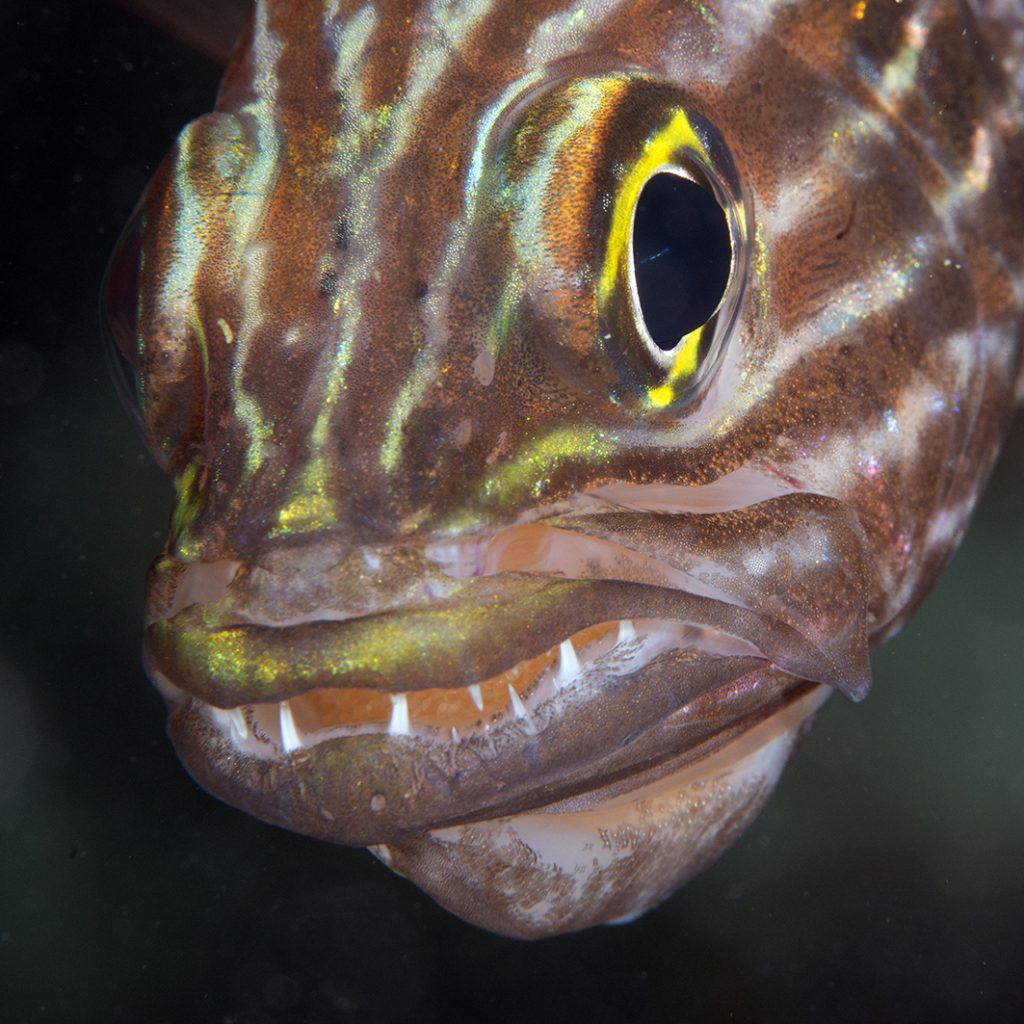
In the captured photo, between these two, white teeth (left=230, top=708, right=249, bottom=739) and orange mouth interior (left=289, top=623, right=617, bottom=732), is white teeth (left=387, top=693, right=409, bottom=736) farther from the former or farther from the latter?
white teeth (left=230, top=708, right=249, bottom=739)

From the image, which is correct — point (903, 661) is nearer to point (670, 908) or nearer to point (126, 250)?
point (670, 908)

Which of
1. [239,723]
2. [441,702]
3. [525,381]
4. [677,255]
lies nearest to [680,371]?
[677,255]

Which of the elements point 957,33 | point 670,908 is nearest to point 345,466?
point 957,33

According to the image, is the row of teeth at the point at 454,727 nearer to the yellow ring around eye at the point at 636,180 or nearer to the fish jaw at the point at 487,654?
the fish jaw at the point at 487,654

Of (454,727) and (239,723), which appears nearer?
(454,727)

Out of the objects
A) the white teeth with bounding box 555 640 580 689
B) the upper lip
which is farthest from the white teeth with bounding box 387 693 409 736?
the white teeth with bounding box 555 640 580 689

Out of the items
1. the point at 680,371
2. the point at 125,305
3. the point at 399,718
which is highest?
the point at 680,371

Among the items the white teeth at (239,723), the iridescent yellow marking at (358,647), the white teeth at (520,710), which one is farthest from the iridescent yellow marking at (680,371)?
the white teeth at (239,723)

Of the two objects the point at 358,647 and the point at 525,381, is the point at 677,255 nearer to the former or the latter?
the point at 525,381
